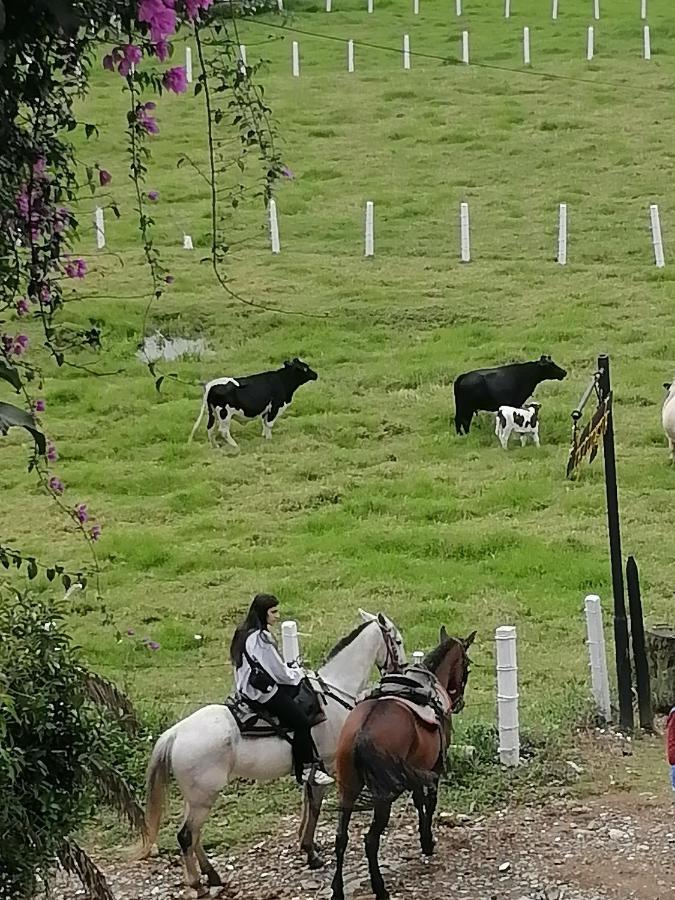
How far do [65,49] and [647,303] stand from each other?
16.8 meters

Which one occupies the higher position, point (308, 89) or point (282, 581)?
point (308, 89)

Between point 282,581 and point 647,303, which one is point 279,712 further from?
point 647,303

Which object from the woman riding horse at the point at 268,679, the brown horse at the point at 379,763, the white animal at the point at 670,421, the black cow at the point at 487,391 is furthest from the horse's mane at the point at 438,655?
the black cow at the point at 487,391

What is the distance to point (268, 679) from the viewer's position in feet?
24.0

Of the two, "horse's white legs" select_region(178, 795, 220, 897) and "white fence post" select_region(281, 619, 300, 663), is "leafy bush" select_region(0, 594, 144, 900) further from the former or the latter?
"white fence post" select_region(281, 619, 300, 663)

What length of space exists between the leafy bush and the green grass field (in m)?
1.62

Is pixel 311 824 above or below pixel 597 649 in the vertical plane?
below

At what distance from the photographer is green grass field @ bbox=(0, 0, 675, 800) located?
11.7 m

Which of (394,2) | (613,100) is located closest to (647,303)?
(613,100)

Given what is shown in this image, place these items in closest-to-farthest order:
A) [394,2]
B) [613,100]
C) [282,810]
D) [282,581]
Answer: [282,810] < [282,581] < [613,100] < [394,2]

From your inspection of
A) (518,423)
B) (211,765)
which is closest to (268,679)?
(211,765)

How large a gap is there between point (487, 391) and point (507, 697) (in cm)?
760

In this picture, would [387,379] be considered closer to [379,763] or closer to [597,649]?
[597,649]

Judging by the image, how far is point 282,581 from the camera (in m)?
12.2
